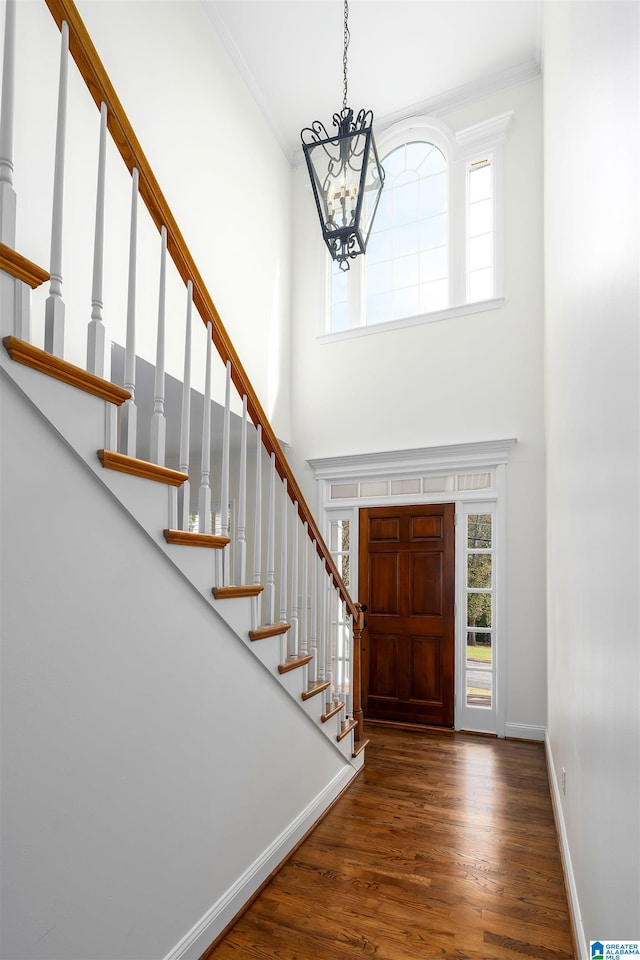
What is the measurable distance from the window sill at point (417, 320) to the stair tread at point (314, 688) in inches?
137

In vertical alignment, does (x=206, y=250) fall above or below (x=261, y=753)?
above

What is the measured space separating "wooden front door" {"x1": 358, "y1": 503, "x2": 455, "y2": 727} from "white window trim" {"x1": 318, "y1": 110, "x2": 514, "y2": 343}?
1809 millimetres

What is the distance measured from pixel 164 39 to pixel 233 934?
510cm

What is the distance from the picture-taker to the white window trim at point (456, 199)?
4883mm

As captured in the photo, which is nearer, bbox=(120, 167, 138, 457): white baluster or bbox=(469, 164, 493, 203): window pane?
bbox=(120, 167, 138, 457): white baluster

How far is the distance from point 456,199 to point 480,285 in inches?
35.5

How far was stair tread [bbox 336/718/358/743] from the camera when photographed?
3227 millimetres

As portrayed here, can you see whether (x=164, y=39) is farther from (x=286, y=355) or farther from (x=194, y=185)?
(x=286, y=355)

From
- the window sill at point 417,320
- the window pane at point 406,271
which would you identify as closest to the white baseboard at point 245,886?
the window sill at point 417,320

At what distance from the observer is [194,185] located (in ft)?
13.4

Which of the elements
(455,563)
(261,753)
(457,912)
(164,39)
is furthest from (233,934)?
(164,39)

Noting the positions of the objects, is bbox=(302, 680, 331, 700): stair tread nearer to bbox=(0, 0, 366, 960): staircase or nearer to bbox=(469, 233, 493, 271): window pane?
bbox=(0, 0, 366, 960): staircase

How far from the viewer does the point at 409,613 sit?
4867 mm

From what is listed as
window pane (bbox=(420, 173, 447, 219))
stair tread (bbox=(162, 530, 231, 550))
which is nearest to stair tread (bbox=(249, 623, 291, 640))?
stair tread (bbox=(162, 530, 231, 550))
